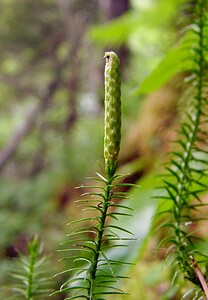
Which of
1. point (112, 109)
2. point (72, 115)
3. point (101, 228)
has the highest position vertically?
point (72, 115)

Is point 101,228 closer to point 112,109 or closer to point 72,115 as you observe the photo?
point 112,109

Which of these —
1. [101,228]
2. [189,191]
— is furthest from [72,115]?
[101,228]

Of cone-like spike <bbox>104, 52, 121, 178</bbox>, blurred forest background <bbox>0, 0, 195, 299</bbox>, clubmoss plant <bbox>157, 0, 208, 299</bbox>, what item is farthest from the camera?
blurred forest background <bbox>0, 0, 195, 299</bbox>

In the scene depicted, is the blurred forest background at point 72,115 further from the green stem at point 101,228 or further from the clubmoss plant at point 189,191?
the clubmoss plant at point 189,191

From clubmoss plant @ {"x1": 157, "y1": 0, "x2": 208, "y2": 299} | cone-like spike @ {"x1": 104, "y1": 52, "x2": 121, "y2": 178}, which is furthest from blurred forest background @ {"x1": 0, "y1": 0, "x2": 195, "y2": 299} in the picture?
clubmoss plant @ {"x1": 157, "y1": 0, "x2": 208, "y2": 299}

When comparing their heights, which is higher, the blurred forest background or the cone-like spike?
the blurred forest background

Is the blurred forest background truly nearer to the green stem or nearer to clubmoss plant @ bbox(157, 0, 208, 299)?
the green stem

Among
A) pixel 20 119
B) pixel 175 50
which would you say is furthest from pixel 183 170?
pixel 20 119

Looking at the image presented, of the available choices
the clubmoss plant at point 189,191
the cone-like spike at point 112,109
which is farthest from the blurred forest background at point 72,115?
Result: the clubmoss plant at point 189,191
